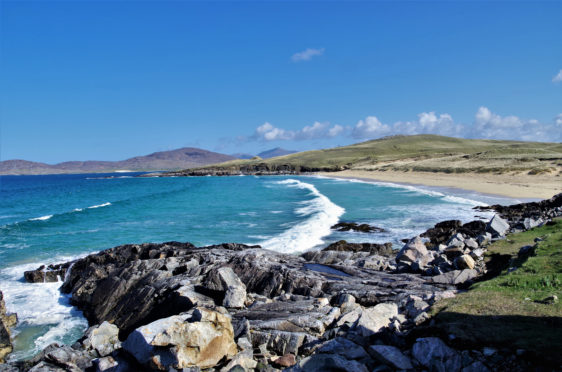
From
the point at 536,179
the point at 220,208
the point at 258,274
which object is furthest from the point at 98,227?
the point at 536,179

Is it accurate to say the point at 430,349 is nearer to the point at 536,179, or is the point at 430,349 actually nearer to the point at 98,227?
the point at 98,227

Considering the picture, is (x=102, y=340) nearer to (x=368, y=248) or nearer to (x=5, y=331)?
(x=5, y=331)

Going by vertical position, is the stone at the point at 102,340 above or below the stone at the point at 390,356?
below

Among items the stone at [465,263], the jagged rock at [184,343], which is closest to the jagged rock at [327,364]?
the jagged rock at [184,343]

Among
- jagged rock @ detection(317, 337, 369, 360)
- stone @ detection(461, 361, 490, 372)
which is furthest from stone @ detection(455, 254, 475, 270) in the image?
stone @ detection(461, 361, 490, 372)

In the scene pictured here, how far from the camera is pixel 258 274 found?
13141 mm

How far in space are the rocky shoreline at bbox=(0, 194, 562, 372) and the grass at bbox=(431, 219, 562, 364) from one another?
1.18ft

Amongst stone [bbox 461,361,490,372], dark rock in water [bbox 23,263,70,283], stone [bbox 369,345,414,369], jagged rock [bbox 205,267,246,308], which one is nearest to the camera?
stone [bbox 461,361,490,372]

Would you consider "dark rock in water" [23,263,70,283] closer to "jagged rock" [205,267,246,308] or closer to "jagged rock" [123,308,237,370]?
"jagged rock" [205,267,246,308]

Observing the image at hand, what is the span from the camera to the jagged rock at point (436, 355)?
19.7 ft

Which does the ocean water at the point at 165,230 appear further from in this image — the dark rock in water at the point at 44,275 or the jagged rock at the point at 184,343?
the jagged rock at the point at 184,343

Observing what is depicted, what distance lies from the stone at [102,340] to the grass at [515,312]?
8389 millimetres

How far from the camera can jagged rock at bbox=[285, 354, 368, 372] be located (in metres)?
Answer: 6.27

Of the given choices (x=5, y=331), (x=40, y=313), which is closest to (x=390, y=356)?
(x=5, y=331)
